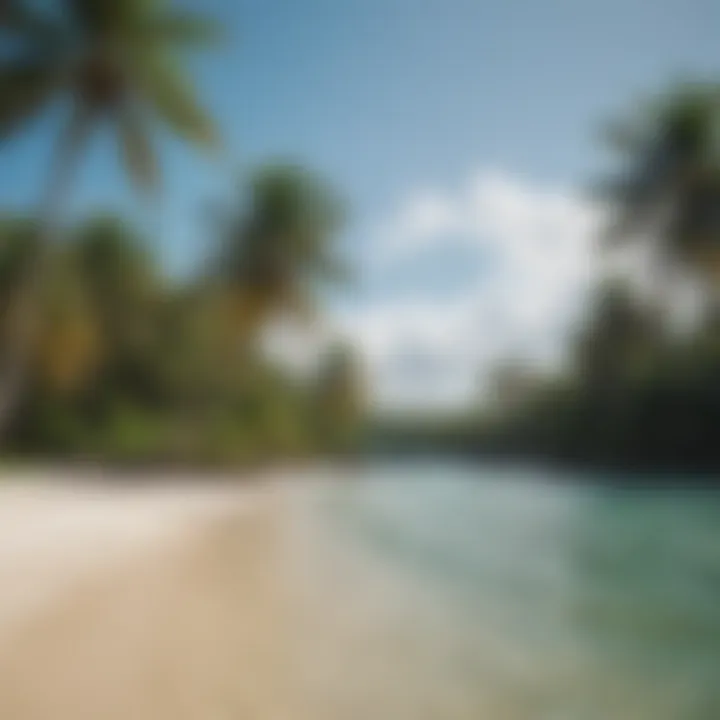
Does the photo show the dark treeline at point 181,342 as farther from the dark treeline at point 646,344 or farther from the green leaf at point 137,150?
the dark treeline at point 646,344

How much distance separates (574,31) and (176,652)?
2.01 metres

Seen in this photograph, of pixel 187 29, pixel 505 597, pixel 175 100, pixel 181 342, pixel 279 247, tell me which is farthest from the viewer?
pixel 505 597

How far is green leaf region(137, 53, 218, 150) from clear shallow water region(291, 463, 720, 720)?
3.75 feet

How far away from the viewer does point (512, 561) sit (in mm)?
2842

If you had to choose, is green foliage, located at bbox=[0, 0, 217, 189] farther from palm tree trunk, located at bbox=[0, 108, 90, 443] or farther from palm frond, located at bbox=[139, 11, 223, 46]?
palm tree trunk, located at bbox=[0, 108, 90, 443]

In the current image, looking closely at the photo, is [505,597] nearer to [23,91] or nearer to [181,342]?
[181,342]

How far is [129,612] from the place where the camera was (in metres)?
1.91

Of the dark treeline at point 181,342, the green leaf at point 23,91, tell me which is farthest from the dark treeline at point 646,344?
the green leaf at point 23,91

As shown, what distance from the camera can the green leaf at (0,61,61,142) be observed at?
200 cm

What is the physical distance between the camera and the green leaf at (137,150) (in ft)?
6.33

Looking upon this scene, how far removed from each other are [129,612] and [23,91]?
1547mm

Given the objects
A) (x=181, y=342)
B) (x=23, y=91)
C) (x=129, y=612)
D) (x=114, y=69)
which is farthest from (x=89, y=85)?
(x=129, y=612)

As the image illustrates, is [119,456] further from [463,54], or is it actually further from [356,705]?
[463,54]

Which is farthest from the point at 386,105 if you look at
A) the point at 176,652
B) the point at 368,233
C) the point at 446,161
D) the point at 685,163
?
the point at 176,652
